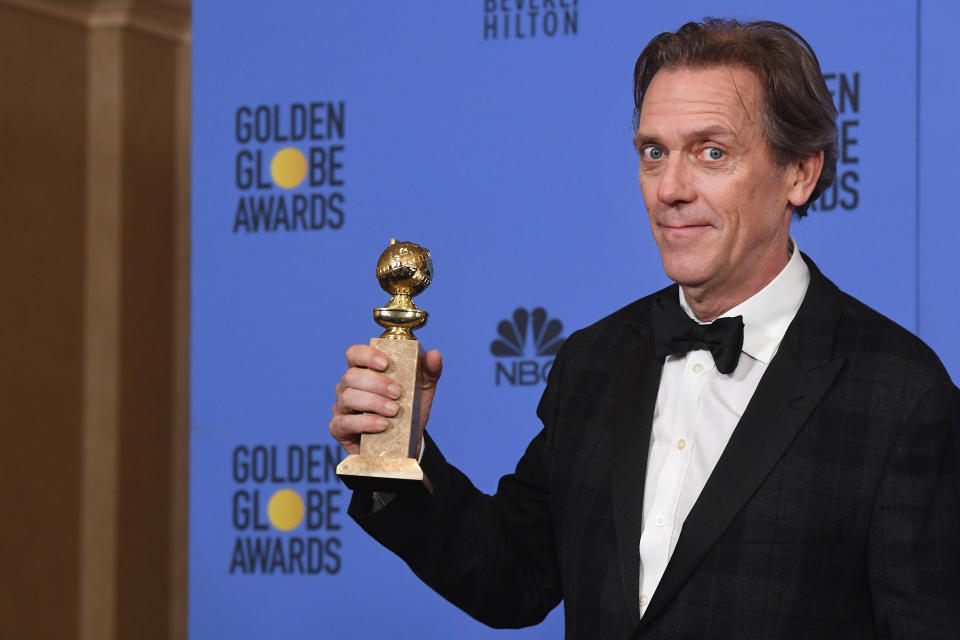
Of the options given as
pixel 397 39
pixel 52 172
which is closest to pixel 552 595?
pixel 397 39

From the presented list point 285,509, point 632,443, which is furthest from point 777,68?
point 285,509

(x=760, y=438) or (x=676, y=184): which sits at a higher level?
(x=676, y=184)

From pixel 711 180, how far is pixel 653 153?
95 mm

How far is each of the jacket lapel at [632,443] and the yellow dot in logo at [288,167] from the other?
1224 millimetres

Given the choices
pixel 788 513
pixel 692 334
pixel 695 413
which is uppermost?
pixel 692 334

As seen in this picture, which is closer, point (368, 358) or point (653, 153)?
point (368, 358)

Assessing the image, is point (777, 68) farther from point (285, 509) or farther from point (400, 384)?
point (285, 509)

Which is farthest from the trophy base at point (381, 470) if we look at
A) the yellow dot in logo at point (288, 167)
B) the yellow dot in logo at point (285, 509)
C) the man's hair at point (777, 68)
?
the yellow dot in logo at point (288, 167)

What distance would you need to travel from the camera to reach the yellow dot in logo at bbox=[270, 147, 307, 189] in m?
2.80

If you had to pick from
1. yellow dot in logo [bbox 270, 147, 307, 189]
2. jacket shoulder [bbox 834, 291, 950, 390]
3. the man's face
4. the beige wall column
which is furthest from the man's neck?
the beige wall column

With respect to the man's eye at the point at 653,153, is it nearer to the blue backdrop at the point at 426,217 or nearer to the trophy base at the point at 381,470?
the trophy base at the point at 381,470

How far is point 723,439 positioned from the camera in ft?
5.24

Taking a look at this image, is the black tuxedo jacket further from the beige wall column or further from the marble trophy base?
the beige wall column

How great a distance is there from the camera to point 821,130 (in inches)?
67.0
